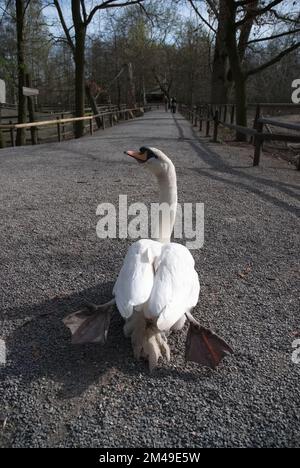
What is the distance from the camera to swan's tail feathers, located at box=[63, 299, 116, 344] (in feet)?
7.01

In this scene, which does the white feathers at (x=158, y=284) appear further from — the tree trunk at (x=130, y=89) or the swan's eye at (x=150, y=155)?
the tree trunk at (x=130, y=89)

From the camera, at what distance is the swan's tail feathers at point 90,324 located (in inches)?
84.1

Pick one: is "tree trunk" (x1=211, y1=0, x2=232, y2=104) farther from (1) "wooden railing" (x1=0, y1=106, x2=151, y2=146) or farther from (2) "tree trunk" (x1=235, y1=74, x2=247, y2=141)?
(2) "tree trunk" (x1=235, y1=74, x2=247, y2=141)

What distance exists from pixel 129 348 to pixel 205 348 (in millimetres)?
475

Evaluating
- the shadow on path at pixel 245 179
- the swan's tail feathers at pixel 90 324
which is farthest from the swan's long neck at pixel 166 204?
the shadow on path at pixel 245 179

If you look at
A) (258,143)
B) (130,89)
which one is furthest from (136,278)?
(130,89)

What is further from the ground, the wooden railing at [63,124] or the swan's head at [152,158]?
the wooden railing at [63,124]

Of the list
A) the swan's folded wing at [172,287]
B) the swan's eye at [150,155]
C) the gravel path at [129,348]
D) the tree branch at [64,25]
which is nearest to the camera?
the gravel path at [129,348]

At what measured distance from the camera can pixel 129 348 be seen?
91.9 inches

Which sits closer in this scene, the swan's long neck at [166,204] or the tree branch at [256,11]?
the swan's long neck at [166,204]

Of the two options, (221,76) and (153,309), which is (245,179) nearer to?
(153,309)

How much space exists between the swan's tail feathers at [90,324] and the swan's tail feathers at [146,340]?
17 cm

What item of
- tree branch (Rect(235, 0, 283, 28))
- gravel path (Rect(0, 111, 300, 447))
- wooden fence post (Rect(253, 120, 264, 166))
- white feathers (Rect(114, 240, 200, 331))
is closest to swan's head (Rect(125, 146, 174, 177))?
white feathers (Rect(114, 240, 200, 331))
